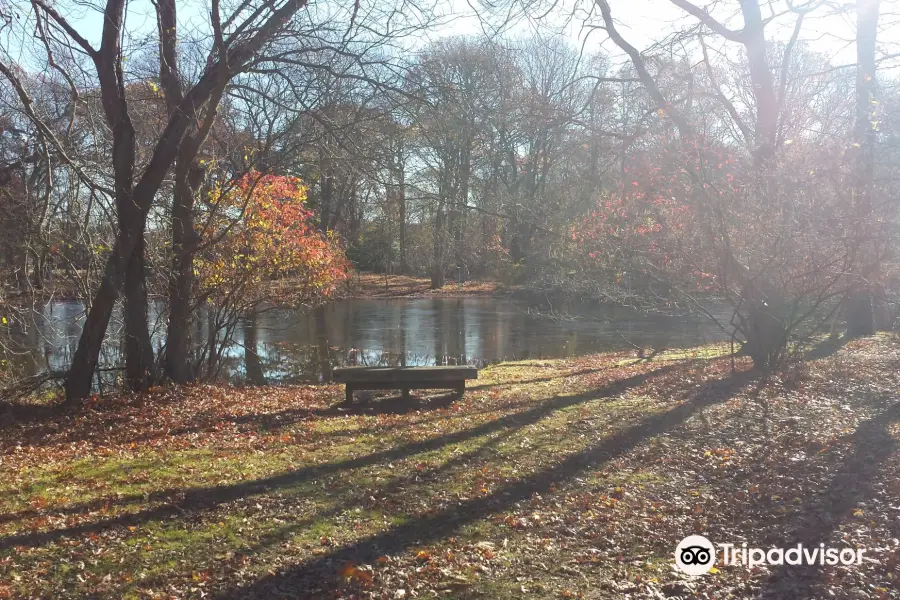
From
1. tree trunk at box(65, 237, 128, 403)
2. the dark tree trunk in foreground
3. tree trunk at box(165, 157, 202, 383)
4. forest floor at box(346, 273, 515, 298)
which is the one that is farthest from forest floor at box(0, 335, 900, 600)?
forest floor at box(346, 273, 515, 298)

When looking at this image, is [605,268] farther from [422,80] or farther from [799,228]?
[422,80]

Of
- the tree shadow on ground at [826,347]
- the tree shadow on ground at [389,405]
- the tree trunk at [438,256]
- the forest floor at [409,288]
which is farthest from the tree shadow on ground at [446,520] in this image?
the forest floor at [409,288]

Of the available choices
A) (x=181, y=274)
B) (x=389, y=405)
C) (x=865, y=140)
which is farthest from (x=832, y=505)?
(x=181, y=274)

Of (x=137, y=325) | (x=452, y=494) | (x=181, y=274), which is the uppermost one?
(x=181, y=274)

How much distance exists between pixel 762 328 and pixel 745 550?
21.2ft

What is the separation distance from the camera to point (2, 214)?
9.69 metres

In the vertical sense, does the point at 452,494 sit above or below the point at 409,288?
below

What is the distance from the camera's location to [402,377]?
29.7 ft

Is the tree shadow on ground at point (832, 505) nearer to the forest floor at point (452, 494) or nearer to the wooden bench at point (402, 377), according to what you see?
the forest floor at point (452, 494)

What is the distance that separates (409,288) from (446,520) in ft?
118

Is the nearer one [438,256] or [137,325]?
[137,325]

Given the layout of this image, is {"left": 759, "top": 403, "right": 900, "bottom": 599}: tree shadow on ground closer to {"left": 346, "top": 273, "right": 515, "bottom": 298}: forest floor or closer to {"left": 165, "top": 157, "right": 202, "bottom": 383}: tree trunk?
{"left": 165, "top": 157, "right": 202, "bottom": 383}: tree trunk

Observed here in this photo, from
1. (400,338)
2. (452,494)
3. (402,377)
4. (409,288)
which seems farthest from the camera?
(409,288)

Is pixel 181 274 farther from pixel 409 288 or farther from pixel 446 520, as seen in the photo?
pixel 409 288
